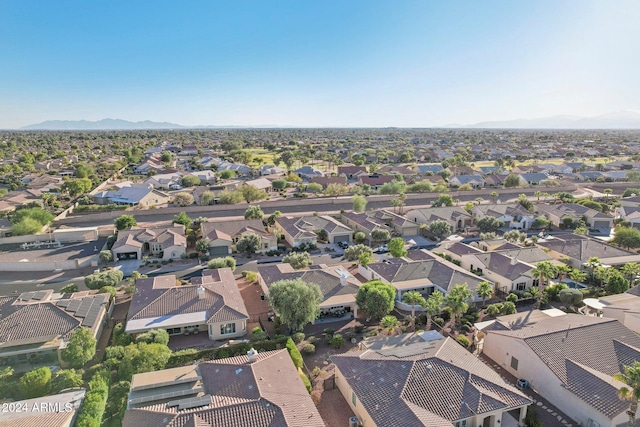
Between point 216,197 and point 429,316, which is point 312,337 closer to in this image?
point 429,316

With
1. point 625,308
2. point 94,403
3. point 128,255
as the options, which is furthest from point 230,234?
point 625,308

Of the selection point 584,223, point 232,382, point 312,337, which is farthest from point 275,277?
point 584,223

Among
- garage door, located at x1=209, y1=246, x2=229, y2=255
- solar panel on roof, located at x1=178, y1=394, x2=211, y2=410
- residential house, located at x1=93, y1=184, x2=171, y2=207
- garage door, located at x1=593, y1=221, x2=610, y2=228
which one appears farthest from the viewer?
residential house, located at x1=93, y1=184, x2=171, y2=207

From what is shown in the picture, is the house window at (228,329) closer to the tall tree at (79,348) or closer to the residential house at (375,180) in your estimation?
the tall tree at (79,348)

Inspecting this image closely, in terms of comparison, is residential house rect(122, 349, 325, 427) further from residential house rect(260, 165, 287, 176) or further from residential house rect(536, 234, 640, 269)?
residential house rect(260, 165, 287, 176)

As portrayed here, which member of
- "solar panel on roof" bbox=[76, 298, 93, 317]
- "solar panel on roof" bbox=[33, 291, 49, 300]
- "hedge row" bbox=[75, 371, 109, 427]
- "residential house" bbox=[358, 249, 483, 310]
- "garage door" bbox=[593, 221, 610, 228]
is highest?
"solar panel on roof" bbox=[33, 291, 49, 300]

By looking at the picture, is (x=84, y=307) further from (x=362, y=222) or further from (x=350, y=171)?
(x=350, y=171)

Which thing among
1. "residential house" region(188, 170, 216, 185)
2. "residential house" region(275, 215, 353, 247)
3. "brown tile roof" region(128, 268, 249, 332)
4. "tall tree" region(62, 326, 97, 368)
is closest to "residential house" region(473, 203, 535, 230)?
"residential house" region(275, 215, 353, 247)
